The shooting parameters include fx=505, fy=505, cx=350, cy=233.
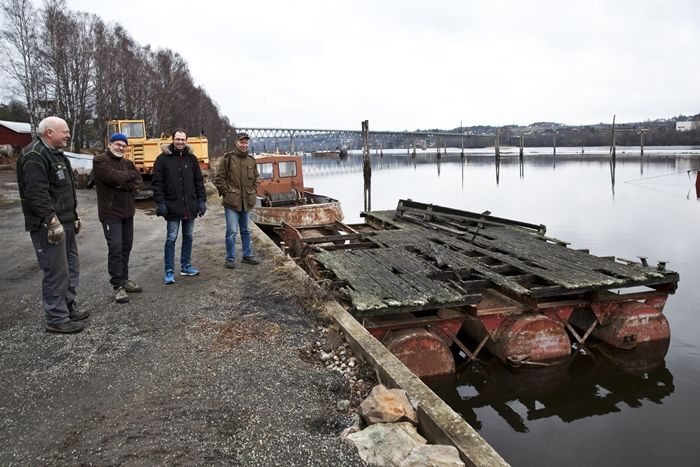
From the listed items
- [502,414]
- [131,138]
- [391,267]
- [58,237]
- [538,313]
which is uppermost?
[131,138]

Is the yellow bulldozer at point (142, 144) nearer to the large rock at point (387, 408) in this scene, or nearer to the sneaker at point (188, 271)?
the sneaker at point (188, 271)

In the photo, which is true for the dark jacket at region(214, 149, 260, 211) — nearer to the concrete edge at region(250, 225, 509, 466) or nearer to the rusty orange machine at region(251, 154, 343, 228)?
the concrete edge at region(250, 225, 509, 466)

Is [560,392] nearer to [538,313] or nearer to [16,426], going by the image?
[538,313]

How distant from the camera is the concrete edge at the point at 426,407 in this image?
2.87m

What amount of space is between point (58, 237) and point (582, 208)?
23.2 meters

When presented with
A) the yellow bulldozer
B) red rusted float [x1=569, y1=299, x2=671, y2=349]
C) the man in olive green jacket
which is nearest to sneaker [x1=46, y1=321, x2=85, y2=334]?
the man in olive green jacket

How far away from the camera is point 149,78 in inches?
1779

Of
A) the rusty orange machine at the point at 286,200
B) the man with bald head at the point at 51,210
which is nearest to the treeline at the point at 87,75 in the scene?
the rusty orange machine at the point at 286,200

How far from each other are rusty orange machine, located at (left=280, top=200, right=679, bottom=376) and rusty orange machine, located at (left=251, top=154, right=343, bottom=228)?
4.14m

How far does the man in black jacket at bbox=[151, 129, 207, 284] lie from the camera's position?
20.1 feet

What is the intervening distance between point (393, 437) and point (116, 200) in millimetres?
4100

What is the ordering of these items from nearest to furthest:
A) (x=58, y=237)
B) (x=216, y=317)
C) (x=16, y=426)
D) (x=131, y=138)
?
(x=16, y=426) < (x=58, y=237) < (x=216, y=317) < (x=131, y=138)

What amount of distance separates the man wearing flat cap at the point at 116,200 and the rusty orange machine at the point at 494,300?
7.58 feet

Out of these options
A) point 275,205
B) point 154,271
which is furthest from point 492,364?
point 275,205
